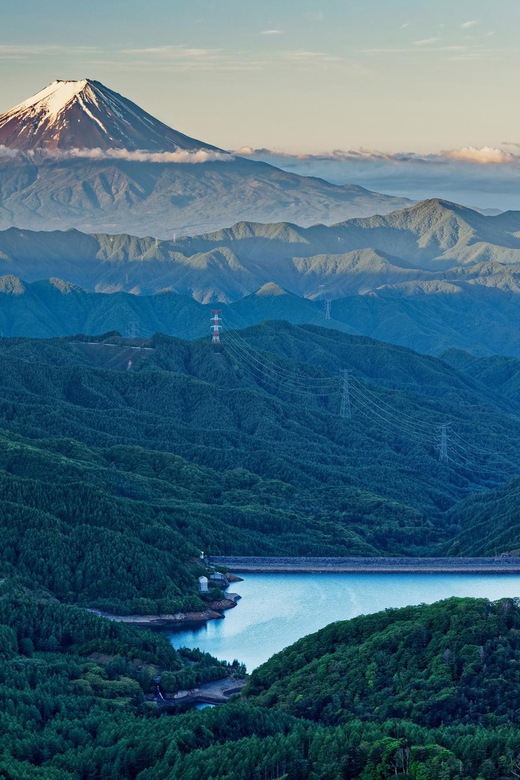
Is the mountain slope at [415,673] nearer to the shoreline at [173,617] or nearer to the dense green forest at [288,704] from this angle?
the dense green forest at [288,704]

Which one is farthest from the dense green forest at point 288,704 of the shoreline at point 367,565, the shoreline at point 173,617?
the shoreline at point 367,565

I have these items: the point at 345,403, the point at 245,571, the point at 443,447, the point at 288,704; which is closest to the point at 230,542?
the point at 245,571

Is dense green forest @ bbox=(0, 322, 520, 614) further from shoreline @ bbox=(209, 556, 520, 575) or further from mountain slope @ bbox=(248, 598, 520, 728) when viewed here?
mountain slope @ bbox=(248, 598, 520, 728)

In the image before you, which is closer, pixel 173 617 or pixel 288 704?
pixel 288 704

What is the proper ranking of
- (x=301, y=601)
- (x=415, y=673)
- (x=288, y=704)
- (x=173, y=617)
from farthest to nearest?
1. (x=301, y=601)
2. (x=173, y=617)
3. (x=288, y=704)
4. (x=415, y=673)

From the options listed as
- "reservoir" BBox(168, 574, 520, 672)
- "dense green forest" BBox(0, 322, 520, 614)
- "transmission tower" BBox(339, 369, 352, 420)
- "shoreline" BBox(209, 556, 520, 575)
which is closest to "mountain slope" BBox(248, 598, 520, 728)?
"reservoir" BBox(168, 574, 520, 672)

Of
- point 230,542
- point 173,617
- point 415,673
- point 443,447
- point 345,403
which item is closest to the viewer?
point 415,673

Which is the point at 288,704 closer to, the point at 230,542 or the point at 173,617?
the point at 173,617
